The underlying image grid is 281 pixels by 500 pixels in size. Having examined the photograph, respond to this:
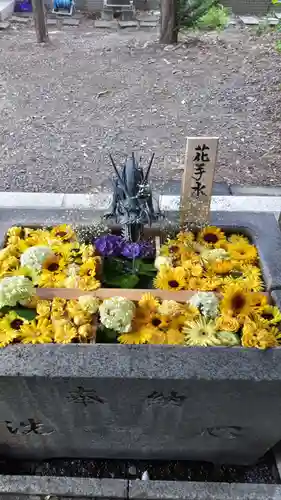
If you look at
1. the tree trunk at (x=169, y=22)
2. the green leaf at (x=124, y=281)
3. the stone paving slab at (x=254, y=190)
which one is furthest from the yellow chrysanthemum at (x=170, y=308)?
the tree trunk at (x=169, y=22)

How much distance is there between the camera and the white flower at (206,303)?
186 centimetres

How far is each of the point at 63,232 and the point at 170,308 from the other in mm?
750

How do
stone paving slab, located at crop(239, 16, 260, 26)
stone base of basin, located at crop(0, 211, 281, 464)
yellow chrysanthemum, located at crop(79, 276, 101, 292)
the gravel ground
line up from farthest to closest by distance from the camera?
stone paving slab, located at crop(239, 16, 260, 26)
the gravel ground
yellow chrysanthemum, located at crop(79, 276, 101, 292)
stone base of basin, located at crop(0, 211, 281, 464)

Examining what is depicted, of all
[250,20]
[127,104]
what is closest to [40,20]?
[127,104]

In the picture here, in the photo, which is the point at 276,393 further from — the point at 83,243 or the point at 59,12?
the point at 59,12

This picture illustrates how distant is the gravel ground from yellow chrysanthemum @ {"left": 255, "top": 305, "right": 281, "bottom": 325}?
8.90 feet

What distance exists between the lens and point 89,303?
1.88m

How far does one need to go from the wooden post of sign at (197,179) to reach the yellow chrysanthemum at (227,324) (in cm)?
60

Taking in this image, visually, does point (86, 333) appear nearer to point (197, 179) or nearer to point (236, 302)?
point (236, 302)

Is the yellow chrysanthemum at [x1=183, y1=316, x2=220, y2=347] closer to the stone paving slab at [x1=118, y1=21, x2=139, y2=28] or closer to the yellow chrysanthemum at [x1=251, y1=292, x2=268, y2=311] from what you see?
the yellow chrysanthemum at [x1=251, y1=292, x2=268, y2=311]

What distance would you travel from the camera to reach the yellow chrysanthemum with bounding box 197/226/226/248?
7.31 feet

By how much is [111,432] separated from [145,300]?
2.19 feet

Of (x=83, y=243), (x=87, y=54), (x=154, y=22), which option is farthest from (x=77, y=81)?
(x=83, y=243)

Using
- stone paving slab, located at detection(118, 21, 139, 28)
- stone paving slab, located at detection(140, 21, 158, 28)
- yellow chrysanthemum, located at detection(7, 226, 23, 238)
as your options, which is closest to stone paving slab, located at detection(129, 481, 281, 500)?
yellow chrysanthemum, located at detection(7, 226, 23, 238)
